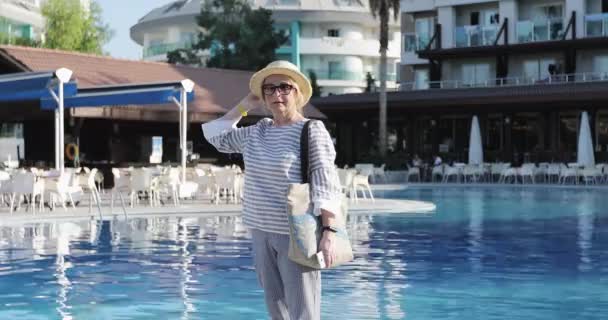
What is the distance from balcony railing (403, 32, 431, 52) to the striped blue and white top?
45232 millimetres

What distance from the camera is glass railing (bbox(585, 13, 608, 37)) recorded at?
144 ft

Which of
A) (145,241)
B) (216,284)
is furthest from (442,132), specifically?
(216,284)

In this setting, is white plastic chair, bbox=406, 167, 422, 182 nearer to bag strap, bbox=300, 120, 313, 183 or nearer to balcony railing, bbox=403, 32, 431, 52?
balcony railing, bbox=403, 32, 431, 52

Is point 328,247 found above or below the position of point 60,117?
below

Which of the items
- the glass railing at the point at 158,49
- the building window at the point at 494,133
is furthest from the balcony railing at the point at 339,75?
the building window at the point at 494,133

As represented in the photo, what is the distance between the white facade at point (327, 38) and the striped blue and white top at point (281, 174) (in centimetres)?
7874

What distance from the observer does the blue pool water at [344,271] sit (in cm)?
898

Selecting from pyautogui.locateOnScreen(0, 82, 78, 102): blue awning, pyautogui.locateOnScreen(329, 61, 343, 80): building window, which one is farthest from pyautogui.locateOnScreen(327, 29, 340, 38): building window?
pyautogui.locateOnScreen(0, 82, 78, 102): blue awning

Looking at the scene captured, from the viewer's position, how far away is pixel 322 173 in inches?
204

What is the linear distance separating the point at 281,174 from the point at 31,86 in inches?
724

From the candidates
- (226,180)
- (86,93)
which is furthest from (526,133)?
(226,180)

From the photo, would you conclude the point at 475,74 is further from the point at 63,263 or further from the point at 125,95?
the point at 63,263

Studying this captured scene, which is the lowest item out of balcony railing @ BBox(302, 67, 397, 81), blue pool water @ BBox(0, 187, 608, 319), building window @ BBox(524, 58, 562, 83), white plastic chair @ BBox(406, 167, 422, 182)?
blue pool water @ BBox(0, 187, 608, 319)

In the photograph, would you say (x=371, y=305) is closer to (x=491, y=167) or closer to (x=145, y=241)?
(x=145, y=241)
